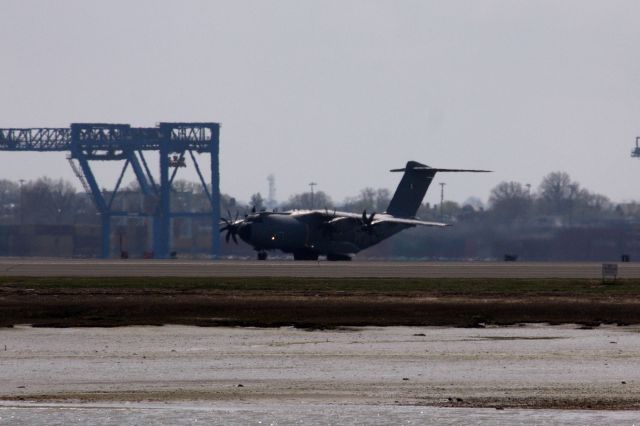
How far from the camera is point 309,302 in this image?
1937 inches

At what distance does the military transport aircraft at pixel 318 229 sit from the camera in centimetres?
10312

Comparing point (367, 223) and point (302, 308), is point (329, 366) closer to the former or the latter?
point (302, 308)

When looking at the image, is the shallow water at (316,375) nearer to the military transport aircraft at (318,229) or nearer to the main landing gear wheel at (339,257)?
the military transport aircraft at (318,229)

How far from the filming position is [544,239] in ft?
417

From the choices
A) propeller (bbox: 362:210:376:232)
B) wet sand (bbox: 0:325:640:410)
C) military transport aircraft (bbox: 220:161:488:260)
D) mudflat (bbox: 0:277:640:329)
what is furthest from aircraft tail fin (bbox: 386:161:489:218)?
wet sand (bbox: 0:325:640:410)

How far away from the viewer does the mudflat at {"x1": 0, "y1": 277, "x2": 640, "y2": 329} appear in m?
44.0

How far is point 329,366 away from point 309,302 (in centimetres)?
1748

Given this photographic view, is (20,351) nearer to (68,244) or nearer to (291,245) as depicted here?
(291,245)

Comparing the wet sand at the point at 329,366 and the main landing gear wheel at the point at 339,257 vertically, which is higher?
the main landing gear wheel at the point at 339,257

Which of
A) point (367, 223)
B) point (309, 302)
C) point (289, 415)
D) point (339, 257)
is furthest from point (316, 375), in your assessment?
point (339, 257)

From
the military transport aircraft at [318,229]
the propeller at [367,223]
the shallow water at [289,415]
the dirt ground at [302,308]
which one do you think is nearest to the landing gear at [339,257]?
the military transport aircraft at [318,229]

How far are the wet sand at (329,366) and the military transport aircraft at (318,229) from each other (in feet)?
201

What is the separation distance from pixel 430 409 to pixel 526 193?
154 m

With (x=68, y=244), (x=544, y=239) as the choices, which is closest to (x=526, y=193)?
(x=544, y=239)
